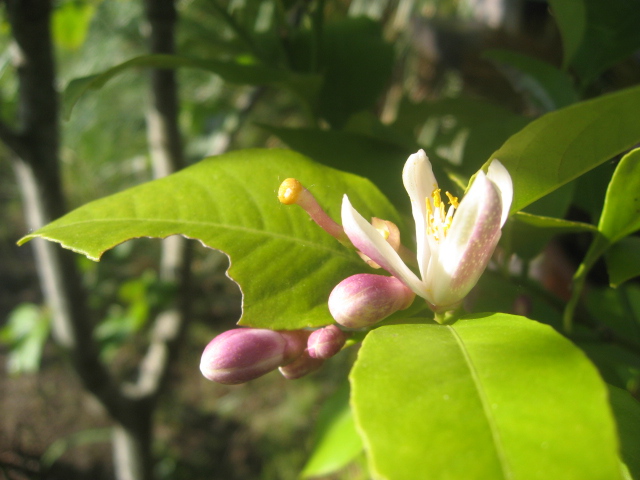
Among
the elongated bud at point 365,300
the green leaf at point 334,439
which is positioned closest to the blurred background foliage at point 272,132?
the elongated bud at point 365,300

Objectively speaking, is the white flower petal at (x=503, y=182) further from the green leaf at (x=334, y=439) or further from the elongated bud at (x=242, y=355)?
the green leaf at (x=334, y=439)

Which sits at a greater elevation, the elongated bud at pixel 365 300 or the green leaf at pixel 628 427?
the elongated bud at pixel 365 300

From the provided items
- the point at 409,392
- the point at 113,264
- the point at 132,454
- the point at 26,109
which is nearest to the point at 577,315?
the point at 409,392

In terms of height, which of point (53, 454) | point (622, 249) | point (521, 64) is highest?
point (521, 64)

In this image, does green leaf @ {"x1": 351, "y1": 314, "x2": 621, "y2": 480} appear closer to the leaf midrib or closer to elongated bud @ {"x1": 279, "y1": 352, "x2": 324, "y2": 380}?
the leaf midrib

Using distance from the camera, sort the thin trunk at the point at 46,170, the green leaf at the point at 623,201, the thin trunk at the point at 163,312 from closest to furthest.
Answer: the green leaf at the point at 623,201
the thin trunk at the point at 46,170
the thin trunk at the point at 163,312

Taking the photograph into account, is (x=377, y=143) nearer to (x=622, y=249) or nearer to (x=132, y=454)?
(x=622, y=249)

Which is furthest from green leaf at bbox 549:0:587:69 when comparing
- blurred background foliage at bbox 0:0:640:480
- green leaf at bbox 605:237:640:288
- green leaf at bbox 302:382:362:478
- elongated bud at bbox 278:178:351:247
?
green leaf at bbox 302:382:362:478
